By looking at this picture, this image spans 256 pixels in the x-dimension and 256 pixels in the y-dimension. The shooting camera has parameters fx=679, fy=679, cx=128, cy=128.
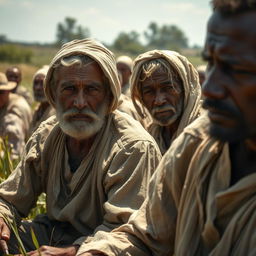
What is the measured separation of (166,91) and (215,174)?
3590 mm

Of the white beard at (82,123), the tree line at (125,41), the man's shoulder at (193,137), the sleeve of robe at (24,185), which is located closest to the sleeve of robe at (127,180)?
the white beard at (82,123)

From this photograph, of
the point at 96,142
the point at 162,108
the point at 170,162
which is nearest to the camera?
Result: the point at 170,162

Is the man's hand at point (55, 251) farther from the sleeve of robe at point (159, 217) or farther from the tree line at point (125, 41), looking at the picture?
the tree line at point (125, 41)

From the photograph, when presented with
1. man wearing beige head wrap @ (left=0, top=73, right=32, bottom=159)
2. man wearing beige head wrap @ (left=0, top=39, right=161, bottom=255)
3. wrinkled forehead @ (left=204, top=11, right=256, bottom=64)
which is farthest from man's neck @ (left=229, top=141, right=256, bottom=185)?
man wearing beige head wrap @ (left=0, top=73, right=32, bottom=159)

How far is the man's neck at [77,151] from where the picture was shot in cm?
467

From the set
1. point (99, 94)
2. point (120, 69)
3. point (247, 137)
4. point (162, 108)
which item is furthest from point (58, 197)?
point (120, 69)

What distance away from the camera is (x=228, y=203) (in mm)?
2629

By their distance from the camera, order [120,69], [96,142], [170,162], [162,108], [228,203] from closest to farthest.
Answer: [228,203], [170,162], [96,142], [162,108], [120,69]

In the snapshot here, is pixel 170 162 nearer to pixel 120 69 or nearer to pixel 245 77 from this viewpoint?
pixel 245 77

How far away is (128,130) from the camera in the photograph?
4457mm

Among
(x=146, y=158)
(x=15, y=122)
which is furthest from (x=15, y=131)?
(x=146, y=158)

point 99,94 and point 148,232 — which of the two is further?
point 99,94

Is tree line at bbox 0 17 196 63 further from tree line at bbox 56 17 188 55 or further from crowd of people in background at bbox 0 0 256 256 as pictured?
crowd of people in background at bbox 0 0 256 256

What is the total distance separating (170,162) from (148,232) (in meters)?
0.35
